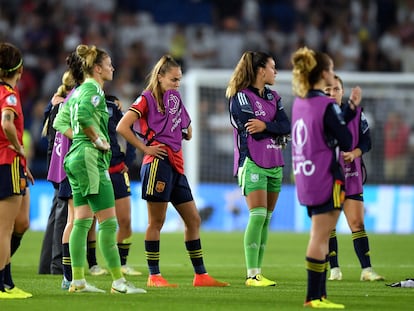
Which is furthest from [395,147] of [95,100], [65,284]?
[95,100]

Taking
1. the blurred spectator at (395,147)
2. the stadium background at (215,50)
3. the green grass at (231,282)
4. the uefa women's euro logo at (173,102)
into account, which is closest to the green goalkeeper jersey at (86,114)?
the uefa women's euro logo at (173,102)

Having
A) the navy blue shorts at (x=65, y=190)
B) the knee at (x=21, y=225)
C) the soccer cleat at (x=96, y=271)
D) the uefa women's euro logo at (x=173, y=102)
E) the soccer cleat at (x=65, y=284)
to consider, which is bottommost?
the soccer cleat at (x=96, y=271)

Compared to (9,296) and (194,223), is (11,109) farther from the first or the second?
(194,223)

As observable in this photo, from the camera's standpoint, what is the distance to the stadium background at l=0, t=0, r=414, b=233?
67.9 ft

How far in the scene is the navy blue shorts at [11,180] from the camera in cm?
887

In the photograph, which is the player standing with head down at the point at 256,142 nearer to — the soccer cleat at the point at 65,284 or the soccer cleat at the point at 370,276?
the soccer cleat at the point at 370,276

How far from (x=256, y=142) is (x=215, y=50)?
15463 mm

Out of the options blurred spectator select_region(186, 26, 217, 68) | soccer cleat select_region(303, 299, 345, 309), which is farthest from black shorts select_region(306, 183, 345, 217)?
blurred spectator select_region(186, 26, 217, 68)

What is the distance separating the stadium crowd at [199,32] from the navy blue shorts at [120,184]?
1221cm

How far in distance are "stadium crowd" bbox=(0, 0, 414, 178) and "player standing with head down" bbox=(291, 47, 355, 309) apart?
15.7 metres

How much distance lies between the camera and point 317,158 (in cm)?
820

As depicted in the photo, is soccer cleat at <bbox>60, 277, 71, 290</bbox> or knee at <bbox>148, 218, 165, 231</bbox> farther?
knee at <bbox>148, 218, 165, 231</bbox>

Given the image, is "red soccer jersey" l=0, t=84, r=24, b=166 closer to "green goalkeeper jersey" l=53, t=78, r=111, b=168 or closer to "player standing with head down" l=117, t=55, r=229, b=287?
"green goalkeeper jersey" l=53, t=78, r=111, b=168

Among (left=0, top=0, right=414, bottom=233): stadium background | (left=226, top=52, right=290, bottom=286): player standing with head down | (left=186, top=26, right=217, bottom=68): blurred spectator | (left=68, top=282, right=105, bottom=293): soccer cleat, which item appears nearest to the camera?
(left=68, top=282, right=105, bottom=293): soccer cleat
